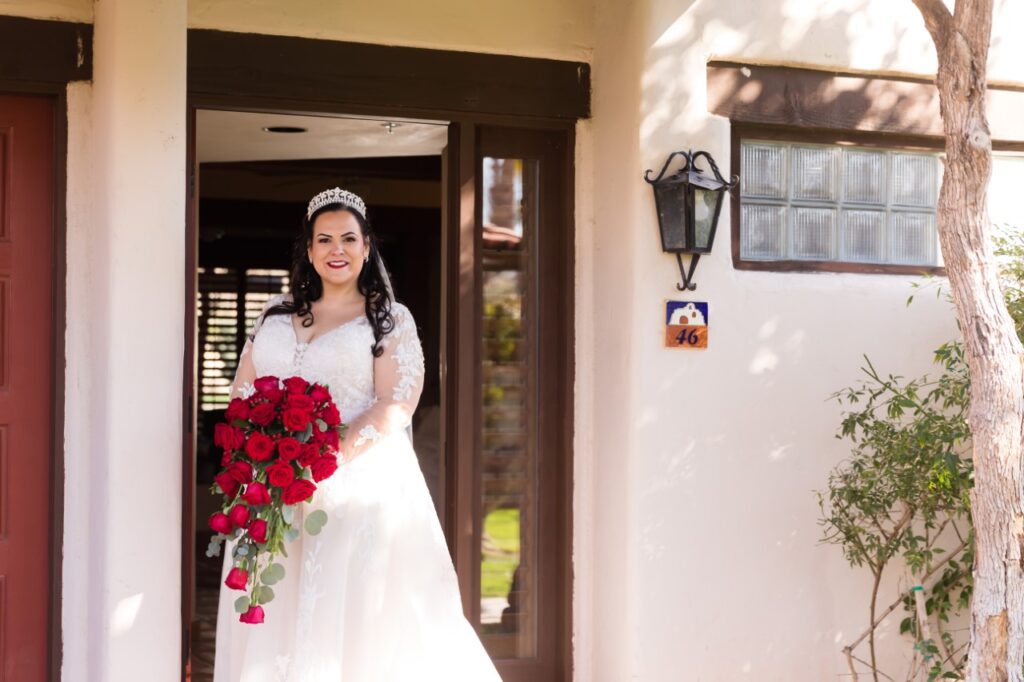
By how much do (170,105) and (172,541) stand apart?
59.0 inches

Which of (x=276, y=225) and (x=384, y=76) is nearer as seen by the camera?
(x=384, y=76)

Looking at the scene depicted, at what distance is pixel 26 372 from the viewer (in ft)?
14.1

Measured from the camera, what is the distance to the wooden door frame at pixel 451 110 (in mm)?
4406

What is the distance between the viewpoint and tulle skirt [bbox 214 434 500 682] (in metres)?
3.67

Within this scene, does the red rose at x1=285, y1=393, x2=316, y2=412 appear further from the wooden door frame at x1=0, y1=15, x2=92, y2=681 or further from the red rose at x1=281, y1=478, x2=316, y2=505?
the wooden door frame at x1=0, y1=15, x2=92, y2=681

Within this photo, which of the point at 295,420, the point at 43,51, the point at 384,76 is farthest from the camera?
the point at 384,76

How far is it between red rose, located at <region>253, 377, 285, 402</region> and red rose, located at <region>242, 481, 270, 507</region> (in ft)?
0.87

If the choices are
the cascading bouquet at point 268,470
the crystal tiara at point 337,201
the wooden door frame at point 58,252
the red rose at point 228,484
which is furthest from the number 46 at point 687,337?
the wooden door frame at point 58,252

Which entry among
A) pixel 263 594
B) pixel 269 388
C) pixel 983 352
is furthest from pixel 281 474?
pixel 983 352

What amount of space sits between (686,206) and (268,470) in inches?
76.5

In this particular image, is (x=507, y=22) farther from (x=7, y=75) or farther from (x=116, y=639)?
(x=116, y=639)

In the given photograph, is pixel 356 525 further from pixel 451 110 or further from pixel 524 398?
pixel 451 110

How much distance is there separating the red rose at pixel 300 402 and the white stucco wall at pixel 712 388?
1.49m

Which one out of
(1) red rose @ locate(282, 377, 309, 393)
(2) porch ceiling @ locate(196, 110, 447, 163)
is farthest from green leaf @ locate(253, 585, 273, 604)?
(2) porch ceiling @ locate(196, 110, 447, 163)
